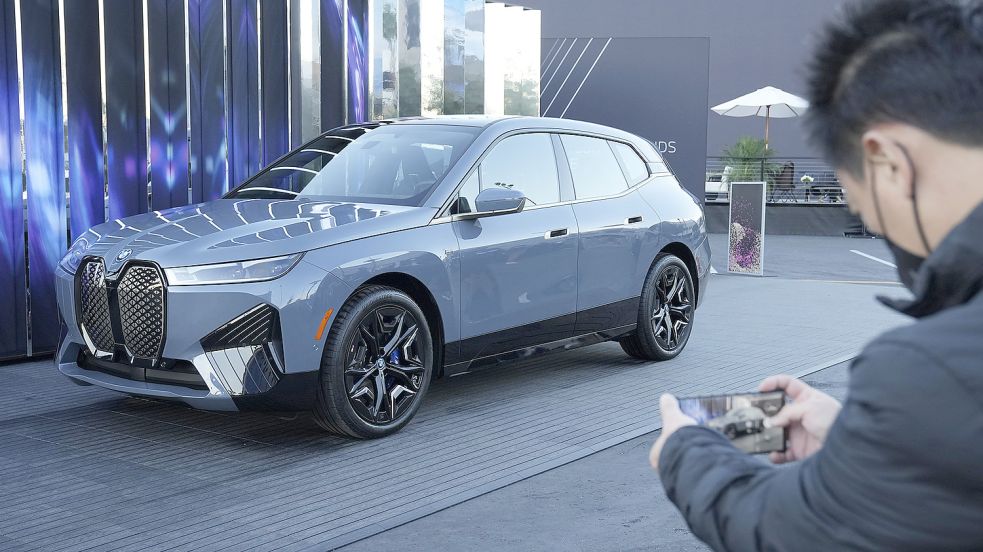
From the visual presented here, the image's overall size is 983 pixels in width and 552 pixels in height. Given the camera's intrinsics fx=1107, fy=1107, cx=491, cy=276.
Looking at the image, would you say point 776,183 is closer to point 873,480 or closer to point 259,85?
point 259,85

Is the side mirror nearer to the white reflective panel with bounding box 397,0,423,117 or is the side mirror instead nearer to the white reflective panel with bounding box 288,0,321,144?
the white reflective panel with bounding box 288,0,321,144

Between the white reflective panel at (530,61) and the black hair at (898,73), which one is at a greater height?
the white reflective panel at (530,61)

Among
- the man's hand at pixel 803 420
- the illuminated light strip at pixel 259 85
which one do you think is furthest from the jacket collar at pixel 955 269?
the illuminated light strip at pixel 259 85

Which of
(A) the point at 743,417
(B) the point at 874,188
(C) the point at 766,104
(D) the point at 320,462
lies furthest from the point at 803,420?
(C) the point at 766,104

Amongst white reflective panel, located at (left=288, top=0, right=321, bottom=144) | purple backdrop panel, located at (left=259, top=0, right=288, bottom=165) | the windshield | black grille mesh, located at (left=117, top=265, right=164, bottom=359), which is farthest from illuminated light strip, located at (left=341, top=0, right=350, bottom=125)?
black grille mesh, located at (left=117, top=265, right=164, bottom=359)

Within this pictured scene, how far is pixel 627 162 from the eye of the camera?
7.54 metres

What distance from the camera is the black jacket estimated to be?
3.44ft

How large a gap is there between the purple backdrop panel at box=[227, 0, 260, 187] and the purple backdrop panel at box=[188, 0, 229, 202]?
0.15 m

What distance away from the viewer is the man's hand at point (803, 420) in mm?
1524

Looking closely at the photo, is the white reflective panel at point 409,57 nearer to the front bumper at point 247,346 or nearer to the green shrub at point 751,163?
the front bumper at point 247,346

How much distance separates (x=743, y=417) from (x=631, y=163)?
6160mm

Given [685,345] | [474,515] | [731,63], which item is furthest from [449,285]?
[731,63]

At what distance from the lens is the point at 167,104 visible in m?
8.54

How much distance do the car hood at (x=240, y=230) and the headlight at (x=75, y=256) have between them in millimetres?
45
